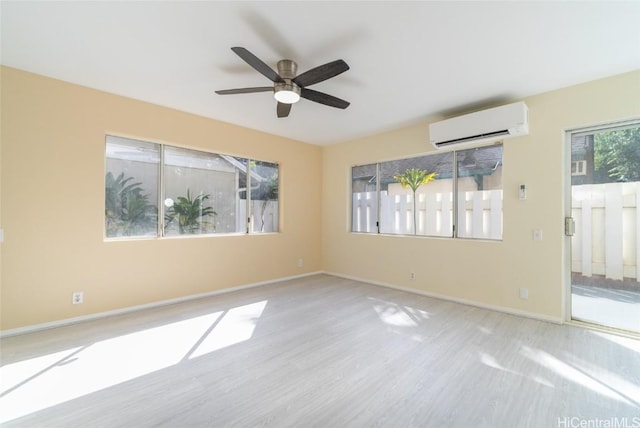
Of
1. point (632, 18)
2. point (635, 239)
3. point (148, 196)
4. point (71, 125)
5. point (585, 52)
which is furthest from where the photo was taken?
point (148, 196)

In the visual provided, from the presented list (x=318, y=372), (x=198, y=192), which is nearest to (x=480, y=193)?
(x=318, y=372)

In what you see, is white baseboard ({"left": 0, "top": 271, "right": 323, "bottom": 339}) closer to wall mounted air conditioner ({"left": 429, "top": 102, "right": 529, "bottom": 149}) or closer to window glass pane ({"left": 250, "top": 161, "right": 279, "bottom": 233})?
window glass pane ({"left": 250, "top": 161, "right": 279, "bottom": 233})

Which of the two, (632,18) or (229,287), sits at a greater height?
(632,18)

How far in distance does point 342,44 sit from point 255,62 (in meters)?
0.74

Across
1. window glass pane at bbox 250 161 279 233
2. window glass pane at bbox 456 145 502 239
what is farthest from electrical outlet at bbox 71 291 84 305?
window glass pane at bbox 456 145 502 239

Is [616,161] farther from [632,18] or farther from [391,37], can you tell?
[391,37]

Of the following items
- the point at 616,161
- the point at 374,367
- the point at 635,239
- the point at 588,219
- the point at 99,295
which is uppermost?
the point at 616,161

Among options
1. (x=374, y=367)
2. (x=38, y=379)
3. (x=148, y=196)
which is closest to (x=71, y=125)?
(x=148, y=196)

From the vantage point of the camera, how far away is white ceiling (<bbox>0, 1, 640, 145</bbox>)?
6.15ft

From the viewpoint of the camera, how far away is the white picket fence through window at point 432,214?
3547 mm

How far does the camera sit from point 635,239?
2.70m

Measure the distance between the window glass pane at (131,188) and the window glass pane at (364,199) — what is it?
10.7ft

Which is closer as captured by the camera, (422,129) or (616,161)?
(616,161)

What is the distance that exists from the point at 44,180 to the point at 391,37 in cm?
365
